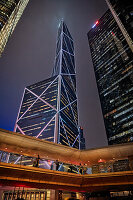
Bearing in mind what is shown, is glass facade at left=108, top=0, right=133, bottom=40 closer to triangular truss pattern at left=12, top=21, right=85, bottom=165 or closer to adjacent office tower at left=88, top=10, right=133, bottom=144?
adjacent office tower at left=88, top=10, right=133, bottom=144

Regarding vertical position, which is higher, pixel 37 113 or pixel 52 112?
pixel 37 113

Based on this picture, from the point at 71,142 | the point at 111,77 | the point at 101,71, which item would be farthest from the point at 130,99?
the point at 71,142

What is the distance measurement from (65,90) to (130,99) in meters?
84.2

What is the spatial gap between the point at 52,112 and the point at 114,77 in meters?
64.1

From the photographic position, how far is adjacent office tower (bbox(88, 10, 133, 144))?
71.6 metres

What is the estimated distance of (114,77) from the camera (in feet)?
284

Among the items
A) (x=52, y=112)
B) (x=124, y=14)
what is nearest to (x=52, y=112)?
(x=52, y=112)

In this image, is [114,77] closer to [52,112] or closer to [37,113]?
[52,112]

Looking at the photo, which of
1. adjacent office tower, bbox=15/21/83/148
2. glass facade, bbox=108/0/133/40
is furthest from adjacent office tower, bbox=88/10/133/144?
glass facade, bbox=108/0/133/40

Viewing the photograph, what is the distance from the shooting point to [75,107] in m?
161

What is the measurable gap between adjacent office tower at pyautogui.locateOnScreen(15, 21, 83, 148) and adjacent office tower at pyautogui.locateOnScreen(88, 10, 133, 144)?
4649 centimetres

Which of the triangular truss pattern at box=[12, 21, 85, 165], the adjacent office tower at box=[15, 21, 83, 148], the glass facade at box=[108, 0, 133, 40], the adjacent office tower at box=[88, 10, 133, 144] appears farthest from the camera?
the triangular truss pattern at box=[12, 21, 85, 165]

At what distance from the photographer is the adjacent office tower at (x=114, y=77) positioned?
71625 millimetres

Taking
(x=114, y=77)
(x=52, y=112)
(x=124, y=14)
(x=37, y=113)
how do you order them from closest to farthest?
(x=124, y=14)
(x=114, y=77)
(x=52, y=112)
(x=37, y=113)
